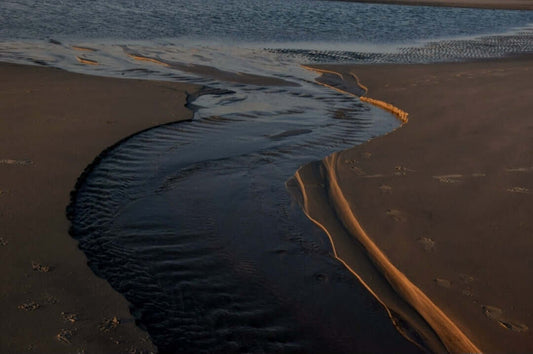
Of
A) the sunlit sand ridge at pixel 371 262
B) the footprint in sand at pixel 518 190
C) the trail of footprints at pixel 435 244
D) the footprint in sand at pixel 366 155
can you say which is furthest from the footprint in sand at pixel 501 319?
the footprint in sand at pixel 366 155

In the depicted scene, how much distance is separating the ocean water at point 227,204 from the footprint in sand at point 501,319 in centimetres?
50

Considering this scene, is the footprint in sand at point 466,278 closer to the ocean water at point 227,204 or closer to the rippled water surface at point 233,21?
the ocean water at point 227,204

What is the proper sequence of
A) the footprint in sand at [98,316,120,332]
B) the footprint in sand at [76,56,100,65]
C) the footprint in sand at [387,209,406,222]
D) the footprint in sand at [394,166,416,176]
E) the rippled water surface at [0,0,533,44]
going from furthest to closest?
1. the rippled water surface at [0,0,533,44]
2. the footprint in sand at [76,56,100,65]
3. the footprint in sand at [394,166,416,176]
4. the footprint in sand at [387,209,406,222]
5. the footprint in sand at [98,316,120,332]

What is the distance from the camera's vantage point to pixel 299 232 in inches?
182

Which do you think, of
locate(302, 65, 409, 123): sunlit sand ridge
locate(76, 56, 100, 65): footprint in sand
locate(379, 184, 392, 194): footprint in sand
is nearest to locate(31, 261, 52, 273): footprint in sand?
locate(379, 184, 392, 194): footprint in sand

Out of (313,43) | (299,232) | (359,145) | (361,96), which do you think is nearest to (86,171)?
(299,232)

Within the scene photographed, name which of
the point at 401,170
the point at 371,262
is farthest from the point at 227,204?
the point at 401,170

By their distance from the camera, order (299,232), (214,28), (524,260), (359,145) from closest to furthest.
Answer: (524,260)
(299,232)
(359,145)
(214,28)

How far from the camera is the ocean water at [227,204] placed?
3.44 m

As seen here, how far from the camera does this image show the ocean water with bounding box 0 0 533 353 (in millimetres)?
3438

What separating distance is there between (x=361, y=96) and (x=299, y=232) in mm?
5612

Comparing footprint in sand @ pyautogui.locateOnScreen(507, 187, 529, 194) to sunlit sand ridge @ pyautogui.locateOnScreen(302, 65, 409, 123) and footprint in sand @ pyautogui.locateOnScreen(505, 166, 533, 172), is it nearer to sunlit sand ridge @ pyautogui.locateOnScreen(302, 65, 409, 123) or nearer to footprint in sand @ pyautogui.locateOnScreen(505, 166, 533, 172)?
footprint in sand @ pyautogui.locateOnScreen(505, 166, 533, 172)

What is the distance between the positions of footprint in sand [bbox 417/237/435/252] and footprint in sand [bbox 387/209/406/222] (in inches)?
13.4

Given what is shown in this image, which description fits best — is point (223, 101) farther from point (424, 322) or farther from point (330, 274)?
point (424, 322)
